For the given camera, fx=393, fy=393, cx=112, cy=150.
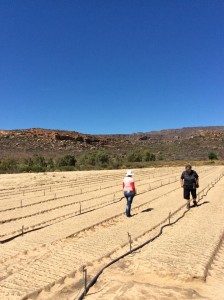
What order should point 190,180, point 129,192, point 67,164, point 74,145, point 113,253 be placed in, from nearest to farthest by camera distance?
point 113,253, point 129,192, point 190,180, point 67,164, point 74,145

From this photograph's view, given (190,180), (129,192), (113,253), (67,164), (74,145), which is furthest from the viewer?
(74,145)

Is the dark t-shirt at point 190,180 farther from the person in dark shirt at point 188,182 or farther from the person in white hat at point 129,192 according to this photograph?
the person in white hat at point 129,192

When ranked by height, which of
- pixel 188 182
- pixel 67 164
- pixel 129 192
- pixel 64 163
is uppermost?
pixel 64 163

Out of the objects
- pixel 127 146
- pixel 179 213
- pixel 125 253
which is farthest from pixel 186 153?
pixel 125 253

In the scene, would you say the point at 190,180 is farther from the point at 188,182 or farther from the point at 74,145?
the point at 74,145

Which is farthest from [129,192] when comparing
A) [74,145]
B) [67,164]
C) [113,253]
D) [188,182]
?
[74,145]

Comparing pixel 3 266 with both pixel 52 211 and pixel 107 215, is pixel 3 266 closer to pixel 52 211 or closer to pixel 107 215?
pixel 107 215

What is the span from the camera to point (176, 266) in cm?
715

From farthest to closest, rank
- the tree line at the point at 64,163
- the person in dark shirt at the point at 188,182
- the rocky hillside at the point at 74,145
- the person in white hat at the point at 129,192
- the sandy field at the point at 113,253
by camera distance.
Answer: the rocky hillside at the point at 74,145
the tree line at the point at 64,163
the person in dark shirt at the point at 188,182
the person in white hat at the point at 129,192
the sandy field at the point at 113,253

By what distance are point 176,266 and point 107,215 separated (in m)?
6.13

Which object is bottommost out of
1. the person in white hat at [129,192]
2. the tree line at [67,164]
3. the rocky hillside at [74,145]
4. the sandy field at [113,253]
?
the sandy field at [113,253]

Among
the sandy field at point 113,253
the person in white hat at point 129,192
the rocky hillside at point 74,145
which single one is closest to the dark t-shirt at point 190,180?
the sandy field at point 113,253

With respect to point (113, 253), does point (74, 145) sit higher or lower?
higher

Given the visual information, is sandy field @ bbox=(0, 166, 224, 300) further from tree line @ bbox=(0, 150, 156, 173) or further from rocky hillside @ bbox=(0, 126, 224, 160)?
rocky hillside @ bbox=(0, 126, 224, 160)
